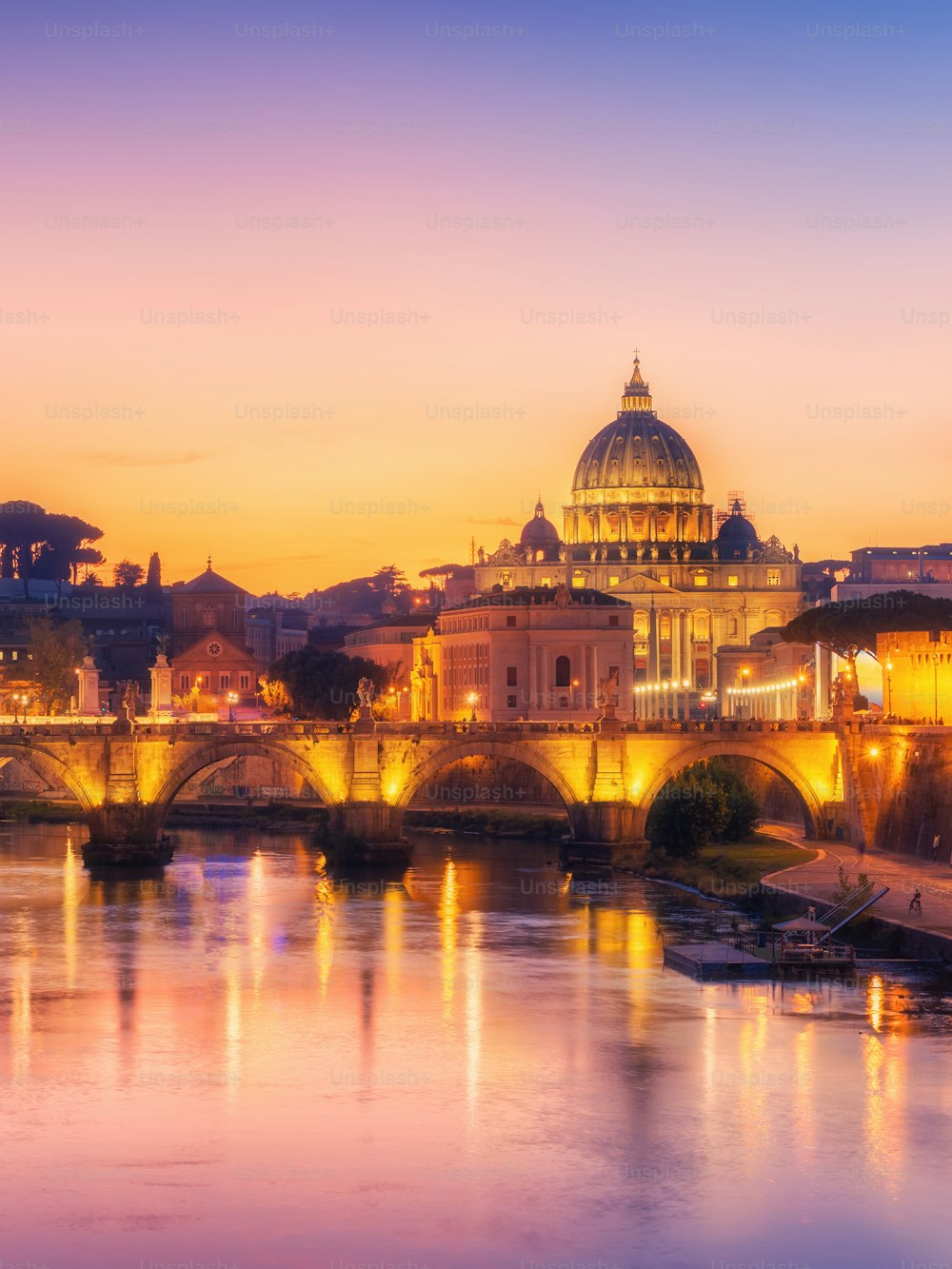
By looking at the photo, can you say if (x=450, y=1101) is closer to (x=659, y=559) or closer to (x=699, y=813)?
(x=699, y=813)

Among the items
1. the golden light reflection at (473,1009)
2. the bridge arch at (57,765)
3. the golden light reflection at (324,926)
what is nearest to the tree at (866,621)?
the golden light reflection at (324,926)

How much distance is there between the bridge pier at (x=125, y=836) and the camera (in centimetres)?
7650

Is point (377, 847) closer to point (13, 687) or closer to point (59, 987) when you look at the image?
point (59, 987)

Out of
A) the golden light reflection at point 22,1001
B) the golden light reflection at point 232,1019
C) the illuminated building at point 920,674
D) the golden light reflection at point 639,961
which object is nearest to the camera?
the golden light reflection at point 232,1019

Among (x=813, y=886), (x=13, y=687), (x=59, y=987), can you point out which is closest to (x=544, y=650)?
(x=13, y=687)

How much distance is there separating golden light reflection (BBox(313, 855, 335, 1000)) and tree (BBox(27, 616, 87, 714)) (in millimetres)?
56673

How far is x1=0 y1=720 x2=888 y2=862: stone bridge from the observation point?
76.2m

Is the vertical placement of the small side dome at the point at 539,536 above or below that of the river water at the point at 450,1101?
above

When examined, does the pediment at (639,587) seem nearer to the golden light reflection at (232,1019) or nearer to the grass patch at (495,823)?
the grass patch at (495,823)

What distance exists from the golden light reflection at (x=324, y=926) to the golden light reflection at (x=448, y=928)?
282 cm

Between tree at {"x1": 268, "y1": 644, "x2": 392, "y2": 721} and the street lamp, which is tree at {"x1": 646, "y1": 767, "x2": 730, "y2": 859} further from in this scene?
tree at {"x1": 268, "y1": 644, "x2": 392, "y2": 721}

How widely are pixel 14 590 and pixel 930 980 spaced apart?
15540cm

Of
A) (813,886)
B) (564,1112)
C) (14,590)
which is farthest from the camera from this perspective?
(14,590)

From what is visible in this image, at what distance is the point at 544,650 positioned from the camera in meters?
138
